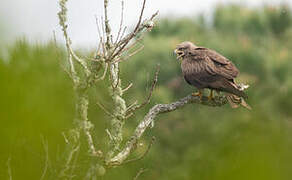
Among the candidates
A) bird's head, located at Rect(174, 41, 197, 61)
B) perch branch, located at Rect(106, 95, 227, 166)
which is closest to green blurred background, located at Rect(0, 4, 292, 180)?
bird's head, located at Rect(174, 41, 197, 61)

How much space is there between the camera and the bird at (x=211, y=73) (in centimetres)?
693

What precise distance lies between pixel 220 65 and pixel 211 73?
0.15 m

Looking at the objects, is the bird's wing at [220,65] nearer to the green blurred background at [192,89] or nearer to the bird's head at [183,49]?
the bird's head at [183,49]

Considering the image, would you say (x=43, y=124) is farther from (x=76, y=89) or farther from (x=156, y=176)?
(x=156, y=176)

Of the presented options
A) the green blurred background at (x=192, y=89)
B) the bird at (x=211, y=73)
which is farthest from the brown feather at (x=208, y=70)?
the green blurred background at (x=192, y=89)

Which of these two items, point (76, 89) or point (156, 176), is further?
point (156, 176)

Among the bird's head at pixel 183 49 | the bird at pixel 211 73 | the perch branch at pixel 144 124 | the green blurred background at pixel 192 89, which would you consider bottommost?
the perch branch at pixel 144 124

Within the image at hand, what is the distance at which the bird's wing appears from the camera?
285 inches

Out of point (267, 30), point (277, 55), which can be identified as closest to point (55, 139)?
point (277, 55)

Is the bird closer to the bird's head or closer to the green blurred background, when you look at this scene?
the bird's head

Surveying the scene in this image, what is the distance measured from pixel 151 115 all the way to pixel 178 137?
42.6ft

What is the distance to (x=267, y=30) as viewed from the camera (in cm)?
2297

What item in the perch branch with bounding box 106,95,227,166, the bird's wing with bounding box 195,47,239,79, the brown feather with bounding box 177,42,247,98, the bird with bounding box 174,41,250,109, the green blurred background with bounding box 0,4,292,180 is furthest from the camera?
the green blurred background with bounding box 0,4,292,180

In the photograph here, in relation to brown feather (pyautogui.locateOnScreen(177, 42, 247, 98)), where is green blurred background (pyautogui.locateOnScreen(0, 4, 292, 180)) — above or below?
above
